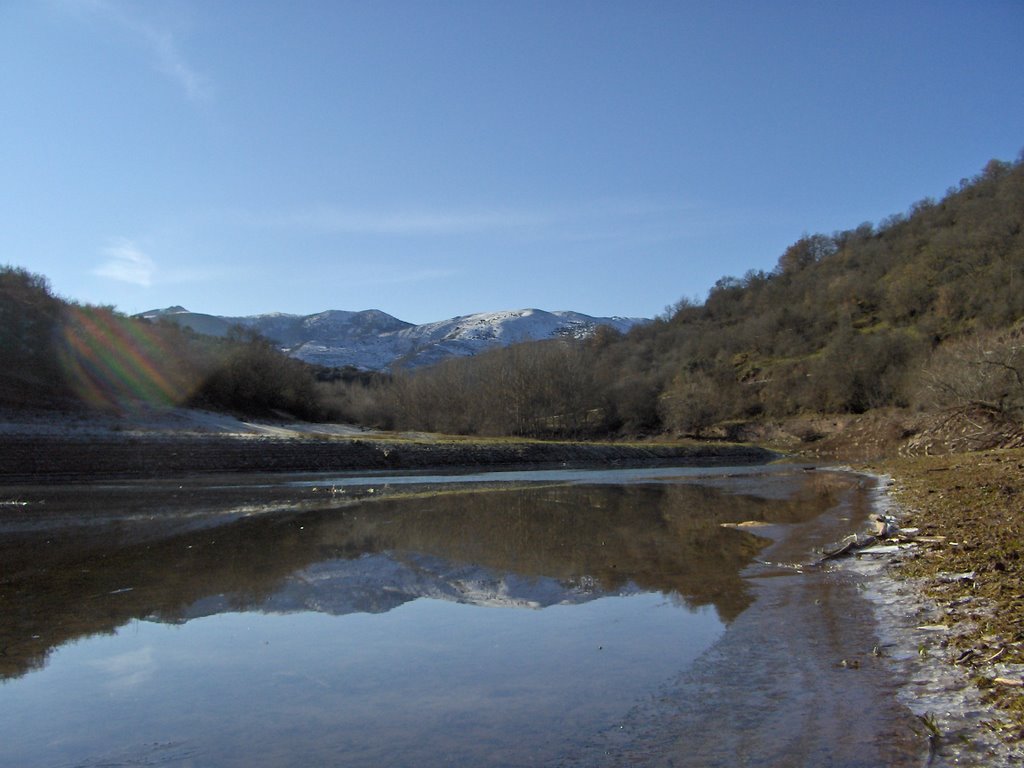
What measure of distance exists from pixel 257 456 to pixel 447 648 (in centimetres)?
3082

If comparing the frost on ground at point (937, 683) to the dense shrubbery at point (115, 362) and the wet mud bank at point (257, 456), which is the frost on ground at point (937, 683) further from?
the dense shrubbery at point (115, 362)

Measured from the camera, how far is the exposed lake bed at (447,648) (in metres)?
4.58

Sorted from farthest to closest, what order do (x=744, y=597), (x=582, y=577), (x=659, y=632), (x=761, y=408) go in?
(x=761, y=408), (x=582, y=577), (x=744, y=597), (x=659, y=632)

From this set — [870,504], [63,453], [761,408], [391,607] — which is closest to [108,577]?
[391,607]

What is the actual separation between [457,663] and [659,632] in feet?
6.68

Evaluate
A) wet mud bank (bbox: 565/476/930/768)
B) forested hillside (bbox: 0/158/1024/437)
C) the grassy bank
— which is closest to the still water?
wet mud bank (bbox: 565/476/930/768)

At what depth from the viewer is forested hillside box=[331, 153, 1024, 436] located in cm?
7456

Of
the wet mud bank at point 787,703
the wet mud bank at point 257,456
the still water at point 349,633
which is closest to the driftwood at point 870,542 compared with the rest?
the still water at point 349,633

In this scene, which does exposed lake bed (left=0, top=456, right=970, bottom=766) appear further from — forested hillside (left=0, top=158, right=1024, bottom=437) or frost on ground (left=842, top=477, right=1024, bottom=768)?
forested hillside (left=0, top=158, right=1024, bottom=437)

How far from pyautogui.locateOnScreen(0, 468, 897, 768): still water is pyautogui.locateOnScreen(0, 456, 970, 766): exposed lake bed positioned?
0.03 m

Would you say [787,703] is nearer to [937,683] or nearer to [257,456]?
[937,683]

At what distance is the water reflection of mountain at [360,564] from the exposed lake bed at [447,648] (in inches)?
2.4

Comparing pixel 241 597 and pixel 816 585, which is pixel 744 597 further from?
pixel 241 597

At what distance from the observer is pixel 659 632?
7.01 m
